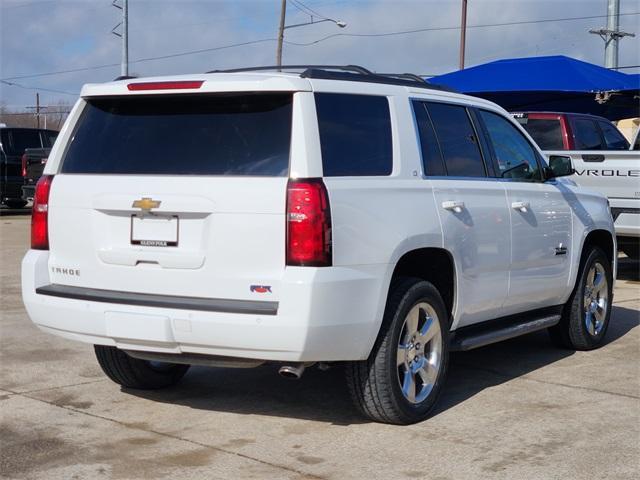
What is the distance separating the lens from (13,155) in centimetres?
2284

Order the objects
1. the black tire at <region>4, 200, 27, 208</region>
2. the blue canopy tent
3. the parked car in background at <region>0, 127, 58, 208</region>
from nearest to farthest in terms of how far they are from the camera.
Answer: the blue canopy tent < the parked car in background at <region>0, 127, 58, 208</region> < the black tire at <region>4, 200, 27, 208</region>

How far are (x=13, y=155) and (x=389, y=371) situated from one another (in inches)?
770

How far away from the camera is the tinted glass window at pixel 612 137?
44.7 ft

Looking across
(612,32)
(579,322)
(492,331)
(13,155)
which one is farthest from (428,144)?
(612,32)

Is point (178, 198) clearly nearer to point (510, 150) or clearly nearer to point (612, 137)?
point (510, 150)

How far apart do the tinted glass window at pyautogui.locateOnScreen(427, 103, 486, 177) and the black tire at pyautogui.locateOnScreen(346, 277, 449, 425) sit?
0.96m

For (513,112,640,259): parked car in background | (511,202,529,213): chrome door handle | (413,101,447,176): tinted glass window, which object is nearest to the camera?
(413,101,447,176): tinted glass window

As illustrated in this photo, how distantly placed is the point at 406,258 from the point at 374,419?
930mm

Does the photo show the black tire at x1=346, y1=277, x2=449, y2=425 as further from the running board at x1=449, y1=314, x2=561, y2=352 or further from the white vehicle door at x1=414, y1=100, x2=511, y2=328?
the running board at x1=449, y1=314, x2=561, y2=352

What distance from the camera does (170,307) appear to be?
4840 millimetres

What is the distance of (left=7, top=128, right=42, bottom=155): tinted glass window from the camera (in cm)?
2304

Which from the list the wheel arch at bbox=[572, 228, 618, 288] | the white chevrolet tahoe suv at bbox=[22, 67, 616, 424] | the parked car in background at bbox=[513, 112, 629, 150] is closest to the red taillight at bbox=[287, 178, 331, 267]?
the white chevrolet tahoe suv at bbox=[22, 67, 616, 424]

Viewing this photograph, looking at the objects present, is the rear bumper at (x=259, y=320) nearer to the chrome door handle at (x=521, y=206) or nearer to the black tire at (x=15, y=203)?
the chrome door handle at (x=521, y=206)

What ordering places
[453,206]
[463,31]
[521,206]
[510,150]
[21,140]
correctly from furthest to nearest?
[463,31] < [21,140] < [510,150] < [521,206] < [453,206]
